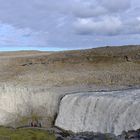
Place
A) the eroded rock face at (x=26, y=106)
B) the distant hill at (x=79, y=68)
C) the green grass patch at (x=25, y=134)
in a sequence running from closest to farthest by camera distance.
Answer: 1. the green grass patch at (x=25, y=134)
2. the eroded rock face at (x=26, y=106)
3. the distant hill at (x=79, y=68)

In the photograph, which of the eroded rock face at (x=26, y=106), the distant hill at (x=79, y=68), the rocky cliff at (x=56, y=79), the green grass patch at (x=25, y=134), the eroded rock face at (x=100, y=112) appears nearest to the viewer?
the eroded rock face at (x=100, y=112)

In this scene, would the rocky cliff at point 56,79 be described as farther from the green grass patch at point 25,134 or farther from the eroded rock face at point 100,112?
the green grass patch at point 25,134

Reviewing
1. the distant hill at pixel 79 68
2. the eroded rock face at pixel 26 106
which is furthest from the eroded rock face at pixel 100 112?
the distant hill at pixel 79 68

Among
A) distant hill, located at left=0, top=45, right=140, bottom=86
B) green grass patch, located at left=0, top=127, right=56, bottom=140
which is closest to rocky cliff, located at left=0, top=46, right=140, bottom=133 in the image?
distant hill, located at left=0, top=45, right=140, bottom=86

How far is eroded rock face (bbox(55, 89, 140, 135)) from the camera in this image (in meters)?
27.5

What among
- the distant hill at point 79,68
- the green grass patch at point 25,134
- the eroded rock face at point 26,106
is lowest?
the green grass patch at point 25,134

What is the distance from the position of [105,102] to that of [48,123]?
25.9 ft

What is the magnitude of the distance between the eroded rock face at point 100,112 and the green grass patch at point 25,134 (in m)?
2.00

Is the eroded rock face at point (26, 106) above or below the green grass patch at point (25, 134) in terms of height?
above

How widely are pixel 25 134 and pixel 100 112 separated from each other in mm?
6197

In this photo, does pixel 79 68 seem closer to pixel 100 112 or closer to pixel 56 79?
pixel 56 79

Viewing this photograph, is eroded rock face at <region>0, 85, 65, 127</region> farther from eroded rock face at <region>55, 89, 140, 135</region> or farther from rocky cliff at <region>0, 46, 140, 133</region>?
eroded rock face at <region>55, 89, 140, 135</region>

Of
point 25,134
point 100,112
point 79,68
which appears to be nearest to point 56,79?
point 79,68

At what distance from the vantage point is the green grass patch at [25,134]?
31953 mm
